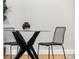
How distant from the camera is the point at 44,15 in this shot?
22.1ft

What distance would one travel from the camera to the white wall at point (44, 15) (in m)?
6.65

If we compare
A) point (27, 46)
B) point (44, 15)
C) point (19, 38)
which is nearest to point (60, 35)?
point (27, 46)

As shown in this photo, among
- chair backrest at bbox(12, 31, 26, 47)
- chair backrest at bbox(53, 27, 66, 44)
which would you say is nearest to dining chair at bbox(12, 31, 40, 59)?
chair backrest at bbox(12, 31, 26, 47)

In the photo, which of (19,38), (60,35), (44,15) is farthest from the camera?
(44,15)

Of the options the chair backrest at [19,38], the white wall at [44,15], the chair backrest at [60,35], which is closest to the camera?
the chair backrest at [19,38]

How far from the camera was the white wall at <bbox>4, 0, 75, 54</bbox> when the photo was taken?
21.8ft

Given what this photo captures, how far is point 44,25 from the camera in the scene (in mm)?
6715

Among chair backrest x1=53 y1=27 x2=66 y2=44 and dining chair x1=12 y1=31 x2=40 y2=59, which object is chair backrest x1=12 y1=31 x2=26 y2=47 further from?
chair backrest x1=53 y1=27 x2=66 y2=44

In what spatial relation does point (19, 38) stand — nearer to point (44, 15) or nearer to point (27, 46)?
point (27, 46)

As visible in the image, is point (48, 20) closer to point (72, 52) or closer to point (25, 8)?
point (25, 8)

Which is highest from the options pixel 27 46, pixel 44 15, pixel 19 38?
pixel 44 15

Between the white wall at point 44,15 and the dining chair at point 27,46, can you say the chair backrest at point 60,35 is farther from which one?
the white wall at point 44,15

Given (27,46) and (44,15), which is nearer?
(27,46)

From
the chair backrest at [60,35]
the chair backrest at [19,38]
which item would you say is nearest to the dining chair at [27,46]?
the chair backrest at [19,38]
